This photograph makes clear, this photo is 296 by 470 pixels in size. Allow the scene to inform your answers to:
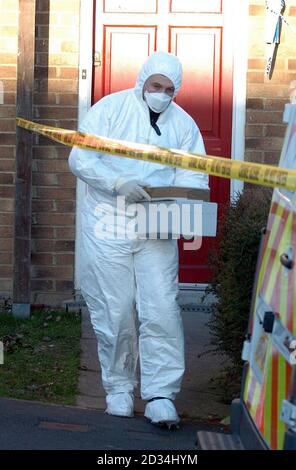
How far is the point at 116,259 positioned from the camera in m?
5.86

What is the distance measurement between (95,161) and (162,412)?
137 centimetres

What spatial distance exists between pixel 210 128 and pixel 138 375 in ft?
8.36


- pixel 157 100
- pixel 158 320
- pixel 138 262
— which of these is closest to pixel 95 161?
pixel 157 100

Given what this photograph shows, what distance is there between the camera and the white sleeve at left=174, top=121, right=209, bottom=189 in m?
5.85

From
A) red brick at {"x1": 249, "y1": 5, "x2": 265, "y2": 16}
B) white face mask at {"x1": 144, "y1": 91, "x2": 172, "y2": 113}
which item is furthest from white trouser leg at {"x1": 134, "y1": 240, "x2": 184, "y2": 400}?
red brick at {"x1": 249, "y1": 5, "x2": 265, "y2": 16}

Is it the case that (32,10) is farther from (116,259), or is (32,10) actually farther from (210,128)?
(116,259)

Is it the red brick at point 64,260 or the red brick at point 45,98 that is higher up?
the red brick at point 45,98

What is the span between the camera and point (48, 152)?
28.2 ft

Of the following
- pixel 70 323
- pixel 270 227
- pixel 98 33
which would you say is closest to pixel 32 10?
pixel 98 33

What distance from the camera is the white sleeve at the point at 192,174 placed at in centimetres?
585

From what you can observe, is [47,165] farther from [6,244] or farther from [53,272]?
[53,272]

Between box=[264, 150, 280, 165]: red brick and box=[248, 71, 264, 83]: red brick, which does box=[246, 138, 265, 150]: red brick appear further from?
box=[248, 71, 264, 83]: red brick

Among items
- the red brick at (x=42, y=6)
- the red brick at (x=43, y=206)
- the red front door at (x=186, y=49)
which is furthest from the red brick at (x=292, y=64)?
the red brick at (x=43, y=206)

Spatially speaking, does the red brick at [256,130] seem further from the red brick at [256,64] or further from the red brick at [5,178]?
the red brick at [5,178]
